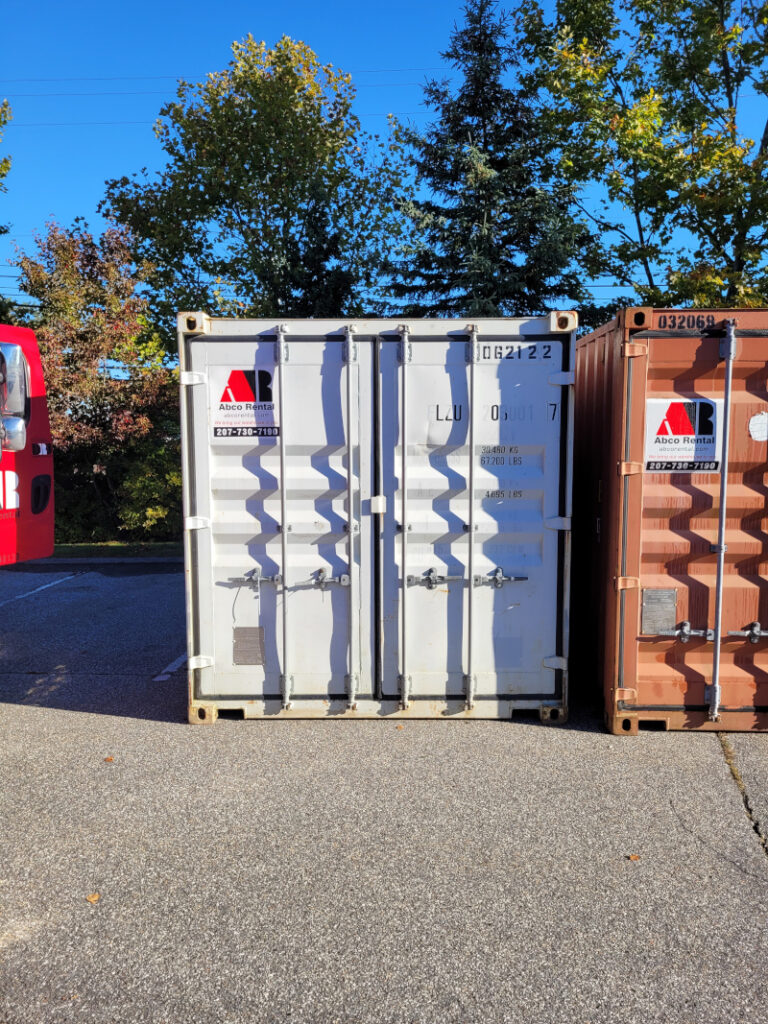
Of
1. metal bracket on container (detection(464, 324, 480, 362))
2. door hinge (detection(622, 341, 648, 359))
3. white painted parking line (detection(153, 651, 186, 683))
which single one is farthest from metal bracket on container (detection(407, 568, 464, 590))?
white painted parking line (detection(153, 651, 186, 683))

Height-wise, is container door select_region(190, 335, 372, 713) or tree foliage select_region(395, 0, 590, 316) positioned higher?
tree foliage select_region(395, 0, 590, 316)

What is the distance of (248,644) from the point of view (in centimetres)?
562

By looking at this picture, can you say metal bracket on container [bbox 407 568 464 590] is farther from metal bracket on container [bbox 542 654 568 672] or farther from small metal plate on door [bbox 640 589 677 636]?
small metal plate on door [bbox 640 589 677 636]

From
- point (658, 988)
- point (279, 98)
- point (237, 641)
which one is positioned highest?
point (279, 98)

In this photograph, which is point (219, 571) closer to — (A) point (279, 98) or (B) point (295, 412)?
(B) point (295, 412)

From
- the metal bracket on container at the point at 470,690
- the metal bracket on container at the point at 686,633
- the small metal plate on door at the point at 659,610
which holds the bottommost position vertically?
the metal bracket on container at the point at 470,690

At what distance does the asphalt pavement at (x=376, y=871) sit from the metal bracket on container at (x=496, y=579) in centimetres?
102

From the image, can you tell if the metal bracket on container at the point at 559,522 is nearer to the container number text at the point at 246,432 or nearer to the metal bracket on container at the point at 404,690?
the metal bracket on container at the point at 404,690

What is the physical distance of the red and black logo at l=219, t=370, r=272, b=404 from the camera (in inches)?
214

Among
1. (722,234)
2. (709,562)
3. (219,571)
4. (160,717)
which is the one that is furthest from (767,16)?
(160,717)

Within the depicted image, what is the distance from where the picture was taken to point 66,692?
21.5 feet

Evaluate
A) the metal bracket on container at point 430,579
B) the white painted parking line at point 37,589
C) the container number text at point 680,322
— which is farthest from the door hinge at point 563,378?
the white painted parking line at point 37,589

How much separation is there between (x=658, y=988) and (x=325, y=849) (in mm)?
1632

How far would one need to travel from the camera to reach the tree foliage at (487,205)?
554 inches
